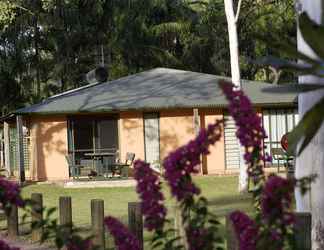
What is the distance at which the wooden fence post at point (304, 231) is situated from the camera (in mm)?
5449

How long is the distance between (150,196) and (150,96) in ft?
80.6

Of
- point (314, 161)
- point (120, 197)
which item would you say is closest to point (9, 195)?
point (314, 161)

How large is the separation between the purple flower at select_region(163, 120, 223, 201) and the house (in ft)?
77.0

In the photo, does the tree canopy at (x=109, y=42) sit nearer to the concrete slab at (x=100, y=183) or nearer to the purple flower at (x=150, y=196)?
the concrete slab at (x=100, y=183)

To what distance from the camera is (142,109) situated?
87.1 ft

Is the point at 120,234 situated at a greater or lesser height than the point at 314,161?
lesser

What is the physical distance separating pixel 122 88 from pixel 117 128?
208 cm

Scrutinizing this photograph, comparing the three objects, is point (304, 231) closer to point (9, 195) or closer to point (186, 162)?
point (186, 162)

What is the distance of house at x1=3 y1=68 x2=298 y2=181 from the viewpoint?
1056 inches

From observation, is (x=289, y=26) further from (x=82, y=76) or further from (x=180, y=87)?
(x=82, y=76)

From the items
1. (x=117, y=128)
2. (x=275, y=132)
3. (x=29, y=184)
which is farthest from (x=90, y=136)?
(x=275, y=132)

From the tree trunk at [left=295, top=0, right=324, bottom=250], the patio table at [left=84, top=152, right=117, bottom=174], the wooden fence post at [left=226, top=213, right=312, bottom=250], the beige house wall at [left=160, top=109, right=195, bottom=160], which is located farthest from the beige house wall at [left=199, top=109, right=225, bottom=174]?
the wooden fence post at [left=226, top=213, right=312, bottom=250]

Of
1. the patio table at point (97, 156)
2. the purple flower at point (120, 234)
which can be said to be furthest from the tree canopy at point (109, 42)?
the purple flower at point (120, 234)

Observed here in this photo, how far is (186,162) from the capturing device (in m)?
2.89
